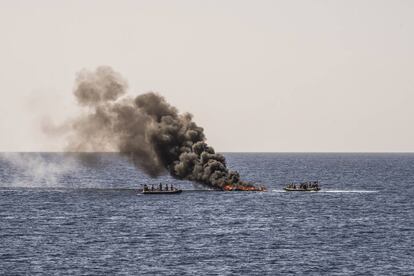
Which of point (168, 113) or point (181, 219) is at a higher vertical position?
point (168, 113)

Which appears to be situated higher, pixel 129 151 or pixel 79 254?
pixel 129 151

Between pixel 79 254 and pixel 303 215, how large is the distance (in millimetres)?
50841

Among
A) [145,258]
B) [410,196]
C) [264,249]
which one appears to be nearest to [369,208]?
[410,196]

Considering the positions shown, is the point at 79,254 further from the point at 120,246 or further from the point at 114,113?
the point at 114,113

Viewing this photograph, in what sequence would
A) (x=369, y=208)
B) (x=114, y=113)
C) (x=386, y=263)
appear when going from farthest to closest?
(x=114, y=113) → (x=369, y=208) → (x=386, y=263)

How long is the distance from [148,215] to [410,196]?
246 feet

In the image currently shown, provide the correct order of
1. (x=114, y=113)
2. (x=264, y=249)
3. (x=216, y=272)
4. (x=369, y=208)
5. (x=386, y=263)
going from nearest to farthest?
(x=216, y=272), (x=386, y=263), (x=264, y=249), (x=369, y=208), (x=114, y=113)

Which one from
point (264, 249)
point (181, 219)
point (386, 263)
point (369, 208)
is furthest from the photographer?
point (369, 208)

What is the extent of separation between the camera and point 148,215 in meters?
135

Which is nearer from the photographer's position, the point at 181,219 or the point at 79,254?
the point at 79,254

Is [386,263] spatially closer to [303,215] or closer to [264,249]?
[264,249]

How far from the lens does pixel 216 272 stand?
8481cm

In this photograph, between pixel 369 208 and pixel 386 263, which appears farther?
pixel 369 208

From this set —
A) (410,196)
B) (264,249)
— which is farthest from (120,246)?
(410,196)
